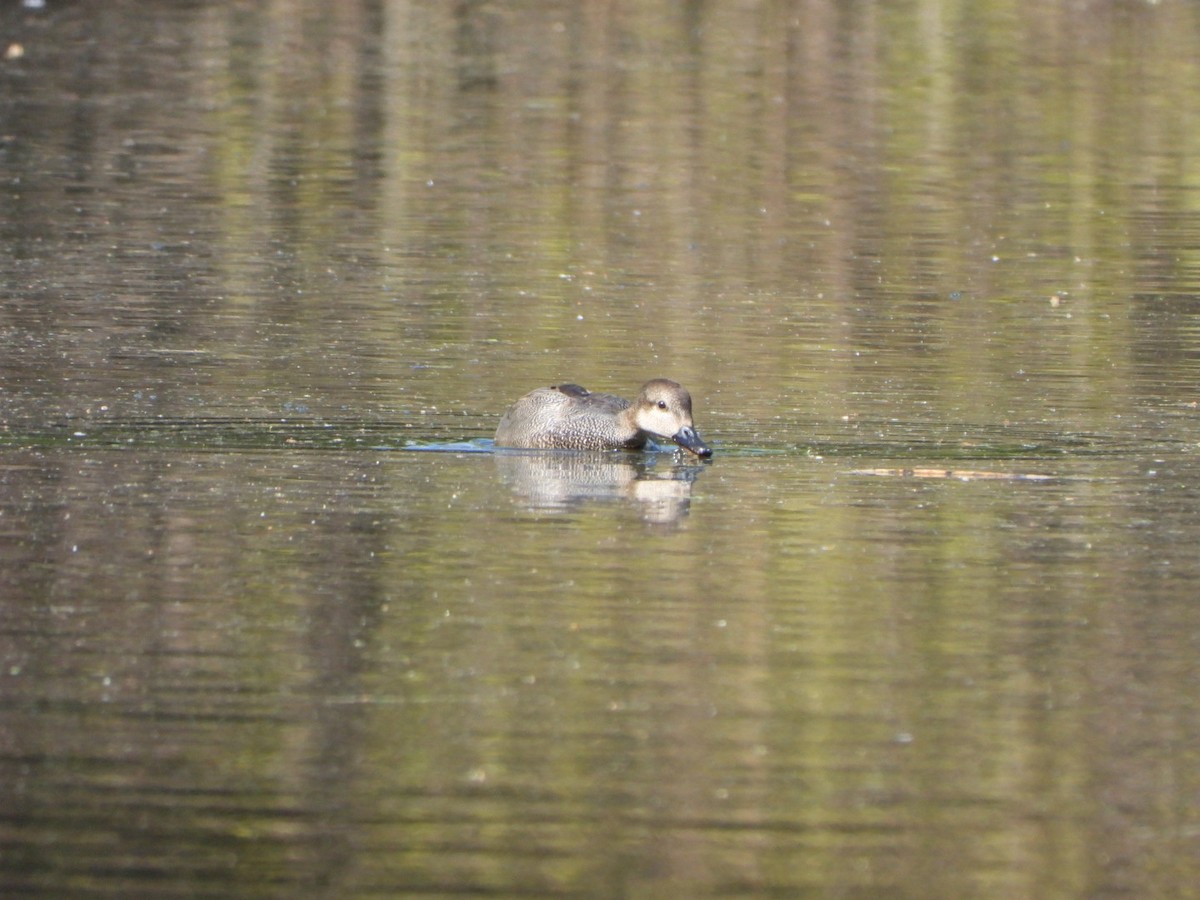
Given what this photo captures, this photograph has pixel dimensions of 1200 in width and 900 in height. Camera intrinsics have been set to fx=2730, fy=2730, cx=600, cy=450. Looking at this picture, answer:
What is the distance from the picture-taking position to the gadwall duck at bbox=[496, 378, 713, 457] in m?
12.0

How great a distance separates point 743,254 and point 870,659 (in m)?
12.4

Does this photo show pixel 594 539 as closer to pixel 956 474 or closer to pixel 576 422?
pixel 956 474

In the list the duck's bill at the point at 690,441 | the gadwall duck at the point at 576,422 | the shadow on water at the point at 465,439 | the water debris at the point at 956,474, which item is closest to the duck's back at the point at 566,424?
the gadwall duck at the point at 576,422

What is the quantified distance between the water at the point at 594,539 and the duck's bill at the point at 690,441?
0.51 ft

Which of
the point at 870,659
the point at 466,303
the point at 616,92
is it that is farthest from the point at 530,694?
the point at 616,92

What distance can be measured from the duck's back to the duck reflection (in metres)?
0.05

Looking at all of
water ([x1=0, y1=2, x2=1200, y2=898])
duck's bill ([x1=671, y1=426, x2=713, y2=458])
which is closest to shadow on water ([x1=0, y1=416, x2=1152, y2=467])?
water ([x1=0, y1=2, x2=1200, y2=898])

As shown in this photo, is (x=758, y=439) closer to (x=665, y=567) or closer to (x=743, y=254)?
(x=665, y=567)

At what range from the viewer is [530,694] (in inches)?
298

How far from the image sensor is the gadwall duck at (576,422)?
12031 millimetres

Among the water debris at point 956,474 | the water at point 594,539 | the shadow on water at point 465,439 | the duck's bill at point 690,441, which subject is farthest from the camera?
the shadow on water at point 465,439

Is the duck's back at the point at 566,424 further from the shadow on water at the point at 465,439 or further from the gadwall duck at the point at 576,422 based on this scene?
the shadow on water at the point at 465,439

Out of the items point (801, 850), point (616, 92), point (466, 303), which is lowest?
point (801, 850)

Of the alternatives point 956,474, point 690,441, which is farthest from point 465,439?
point 956,474
